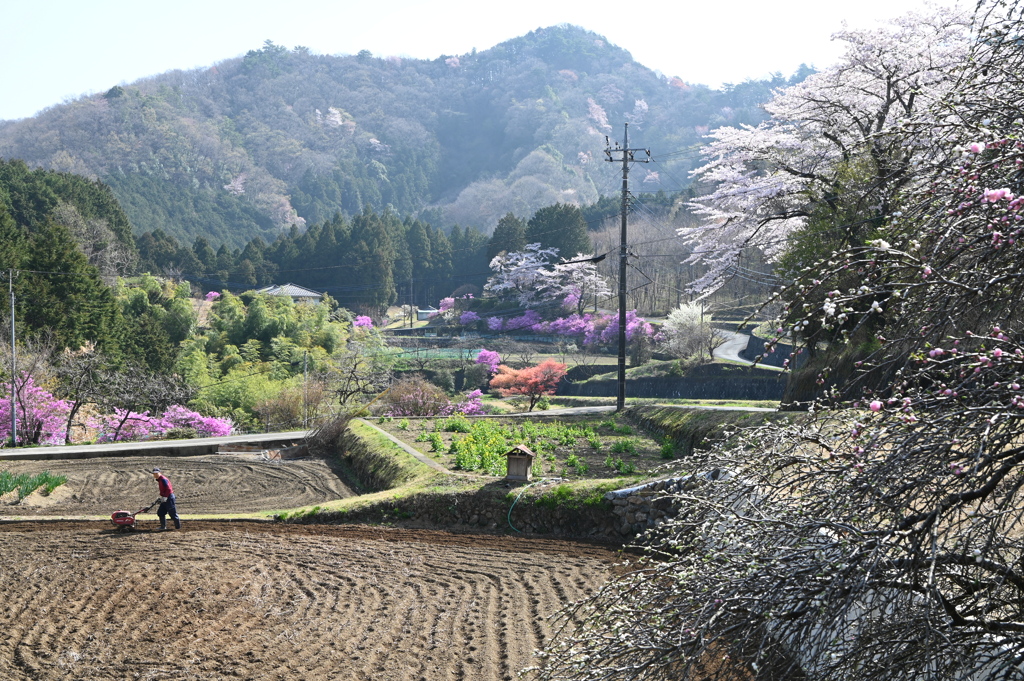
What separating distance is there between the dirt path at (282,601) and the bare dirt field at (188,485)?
274 centimetres

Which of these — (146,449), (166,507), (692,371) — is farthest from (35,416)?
(692,371)

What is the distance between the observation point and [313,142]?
460 feet

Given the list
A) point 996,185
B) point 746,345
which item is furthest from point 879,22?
point 746,345

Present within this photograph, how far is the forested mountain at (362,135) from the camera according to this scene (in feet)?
347

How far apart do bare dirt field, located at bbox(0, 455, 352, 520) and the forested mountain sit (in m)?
72.8

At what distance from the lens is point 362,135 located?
5797 inches

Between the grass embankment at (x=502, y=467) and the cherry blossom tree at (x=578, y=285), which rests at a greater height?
the cherry blossom tree at (x=578, y=285)

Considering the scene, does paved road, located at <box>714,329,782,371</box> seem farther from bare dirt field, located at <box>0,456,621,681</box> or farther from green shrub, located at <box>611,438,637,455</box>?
bare dirt field, located at <box>0,456,621,681</box>

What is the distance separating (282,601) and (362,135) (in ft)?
477

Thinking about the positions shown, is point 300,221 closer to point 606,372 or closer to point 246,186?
point 246,186

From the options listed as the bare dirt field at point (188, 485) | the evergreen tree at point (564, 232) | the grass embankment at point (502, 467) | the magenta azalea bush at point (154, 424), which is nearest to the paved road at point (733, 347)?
the evergreen tree at point (564, 232)

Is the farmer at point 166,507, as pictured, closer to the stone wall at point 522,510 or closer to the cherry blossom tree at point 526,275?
the stone wall at point 522,510

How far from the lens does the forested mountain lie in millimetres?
105812

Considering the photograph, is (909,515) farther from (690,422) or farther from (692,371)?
(692,371)
